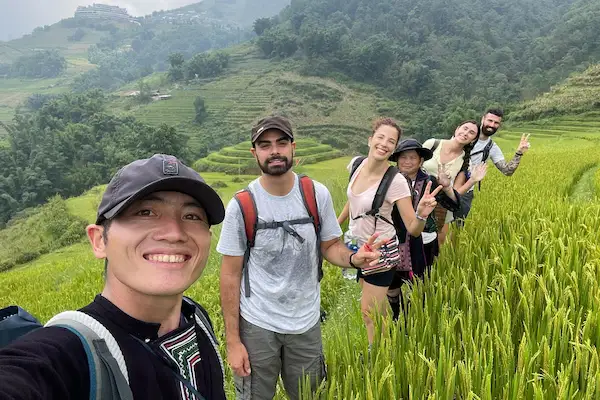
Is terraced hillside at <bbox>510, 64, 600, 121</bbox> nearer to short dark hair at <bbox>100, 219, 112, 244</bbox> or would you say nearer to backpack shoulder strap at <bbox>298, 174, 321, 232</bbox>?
backpack shoulder strap at <bbox>298, 174, 321, 232</bbox>

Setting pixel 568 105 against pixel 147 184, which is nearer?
pixel 147 184

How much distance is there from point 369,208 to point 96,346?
1.69 metres

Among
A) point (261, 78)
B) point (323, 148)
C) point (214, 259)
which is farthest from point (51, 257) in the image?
point (261, 78)

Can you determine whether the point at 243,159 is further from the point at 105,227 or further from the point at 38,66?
the point at 38,66

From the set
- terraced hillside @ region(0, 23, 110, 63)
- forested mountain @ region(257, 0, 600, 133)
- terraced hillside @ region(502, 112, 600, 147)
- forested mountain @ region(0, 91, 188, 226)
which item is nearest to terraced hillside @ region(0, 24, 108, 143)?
terraced hillside @ region(0, 23, 110, 63)

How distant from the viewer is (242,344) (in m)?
1.92

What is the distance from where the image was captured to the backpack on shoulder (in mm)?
812

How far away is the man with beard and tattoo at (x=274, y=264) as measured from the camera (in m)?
1.83

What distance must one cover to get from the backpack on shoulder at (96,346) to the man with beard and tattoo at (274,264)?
93 cm

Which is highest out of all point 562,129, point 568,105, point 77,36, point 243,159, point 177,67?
point 77,36

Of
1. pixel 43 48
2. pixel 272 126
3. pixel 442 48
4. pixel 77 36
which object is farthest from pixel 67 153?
pixel 77 36

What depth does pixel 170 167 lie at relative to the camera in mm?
995

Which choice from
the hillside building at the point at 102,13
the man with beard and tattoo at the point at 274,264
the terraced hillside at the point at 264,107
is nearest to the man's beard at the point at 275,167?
the man with beard and tattoo at the point at 274,264

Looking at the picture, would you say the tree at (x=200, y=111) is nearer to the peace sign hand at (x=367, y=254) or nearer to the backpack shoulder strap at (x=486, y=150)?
the backpack shoulder strap at (x=486, y=150)
